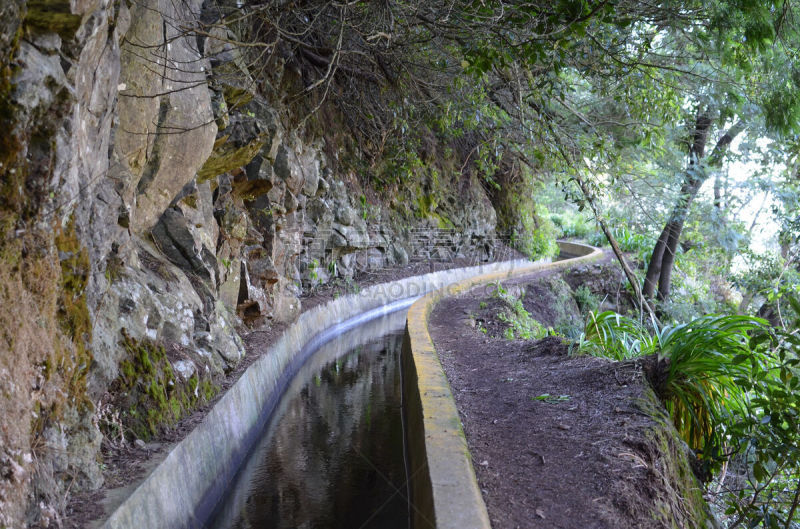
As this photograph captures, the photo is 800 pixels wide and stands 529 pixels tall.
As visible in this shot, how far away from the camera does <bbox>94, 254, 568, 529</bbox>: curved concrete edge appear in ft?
11.1

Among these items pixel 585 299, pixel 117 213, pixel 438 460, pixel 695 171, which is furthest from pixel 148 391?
pixel 585 299

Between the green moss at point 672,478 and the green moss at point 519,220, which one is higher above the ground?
the green moss at point 519,220

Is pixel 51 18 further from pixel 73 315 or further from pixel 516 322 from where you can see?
pixel 516 322

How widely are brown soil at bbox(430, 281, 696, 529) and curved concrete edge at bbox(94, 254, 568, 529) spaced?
6.67ft

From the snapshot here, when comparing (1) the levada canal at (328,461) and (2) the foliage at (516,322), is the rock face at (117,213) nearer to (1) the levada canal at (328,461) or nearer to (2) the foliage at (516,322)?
(1) the levada canal at (328,461)

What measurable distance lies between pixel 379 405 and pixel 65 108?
5236mm

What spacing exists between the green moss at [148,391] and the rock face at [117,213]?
35 mm

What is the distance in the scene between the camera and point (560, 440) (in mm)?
3844

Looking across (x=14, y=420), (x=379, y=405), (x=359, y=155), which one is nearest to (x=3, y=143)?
(x=14, y=420)

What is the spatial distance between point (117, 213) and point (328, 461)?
305 centimetres

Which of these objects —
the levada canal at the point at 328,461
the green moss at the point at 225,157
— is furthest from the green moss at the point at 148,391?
the green moss at the point at 225,157

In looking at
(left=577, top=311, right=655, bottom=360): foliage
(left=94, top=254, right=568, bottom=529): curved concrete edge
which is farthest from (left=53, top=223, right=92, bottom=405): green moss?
(left=577, top=311, right=655, bottom=360): foliage

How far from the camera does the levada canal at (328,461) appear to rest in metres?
4.50

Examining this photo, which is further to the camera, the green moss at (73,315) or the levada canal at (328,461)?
the levada canal at (328,461)
